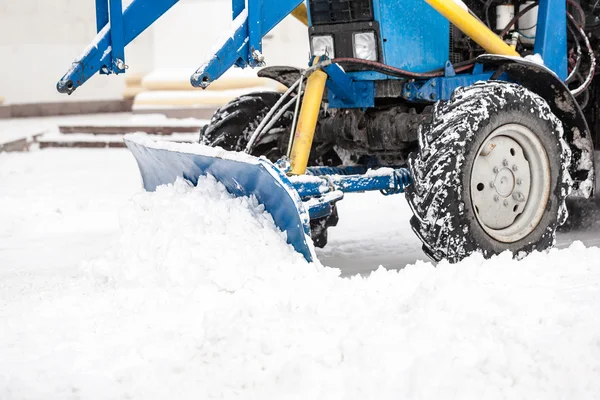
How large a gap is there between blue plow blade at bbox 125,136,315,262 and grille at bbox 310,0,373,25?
114 cm

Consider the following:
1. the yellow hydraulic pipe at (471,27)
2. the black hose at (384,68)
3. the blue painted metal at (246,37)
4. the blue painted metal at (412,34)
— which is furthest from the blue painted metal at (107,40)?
the yellow hydraulic pipe at (471,27)

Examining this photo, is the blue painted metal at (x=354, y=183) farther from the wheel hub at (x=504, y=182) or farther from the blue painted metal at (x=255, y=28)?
the blue painted metal at (x=255, y=28)

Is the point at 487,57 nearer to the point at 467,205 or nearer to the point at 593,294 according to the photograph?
the point at 467,205

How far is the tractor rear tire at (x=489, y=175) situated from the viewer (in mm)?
4898

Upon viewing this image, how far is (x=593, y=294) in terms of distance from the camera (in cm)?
415

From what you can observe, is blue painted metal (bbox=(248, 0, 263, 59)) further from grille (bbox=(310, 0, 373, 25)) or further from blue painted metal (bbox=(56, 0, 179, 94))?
grille (bbox=(310, 0, 373, 25))

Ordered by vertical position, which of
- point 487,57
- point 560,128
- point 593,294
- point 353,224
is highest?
point 487,57

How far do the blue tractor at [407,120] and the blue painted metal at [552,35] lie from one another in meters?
0.01

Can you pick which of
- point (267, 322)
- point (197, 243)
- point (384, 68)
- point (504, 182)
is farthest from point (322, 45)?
point (267, 322)

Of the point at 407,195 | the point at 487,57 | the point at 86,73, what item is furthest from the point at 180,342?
the point at 487,57

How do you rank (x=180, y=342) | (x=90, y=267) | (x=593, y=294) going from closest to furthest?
(x=180, y=342), (x=593, y=294), (x=90, y=267)

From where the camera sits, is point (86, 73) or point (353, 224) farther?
point (353, 224)

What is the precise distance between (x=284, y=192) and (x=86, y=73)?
150 centimetres

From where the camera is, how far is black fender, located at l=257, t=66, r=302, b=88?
5.93 metres
